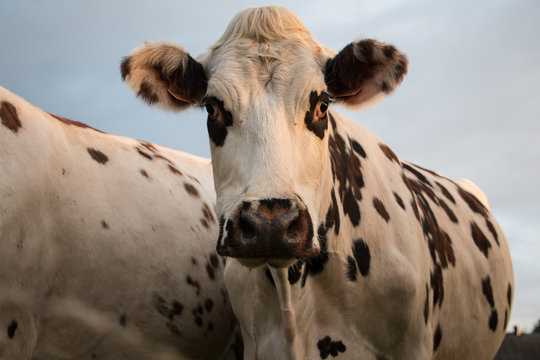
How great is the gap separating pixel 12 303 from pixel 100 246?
28.9 inches

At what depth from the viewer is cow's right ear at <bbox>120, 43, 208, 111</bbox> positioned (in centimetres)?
419

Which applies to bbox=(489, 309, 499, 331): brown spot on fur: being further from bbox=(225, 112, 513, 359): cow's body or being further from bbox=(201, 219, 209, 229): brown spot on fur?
bbox=(201, 219, 209, 229): brown spot on fur

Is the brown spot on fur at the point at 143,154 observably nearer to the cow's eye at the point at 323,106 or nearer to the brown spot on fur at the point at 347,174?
the brown spot on fur at the point at 347,174

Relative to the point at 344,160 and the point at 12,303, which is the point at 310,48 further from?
the point at 12,303

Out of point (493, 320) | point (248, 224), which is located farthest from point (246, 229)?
point (493, 320)

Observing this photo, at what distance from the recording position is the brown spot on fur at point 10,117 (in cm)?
450

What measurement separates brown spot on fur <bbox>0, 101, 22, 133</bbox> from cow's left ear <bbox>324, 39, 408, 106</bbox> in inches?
84.0

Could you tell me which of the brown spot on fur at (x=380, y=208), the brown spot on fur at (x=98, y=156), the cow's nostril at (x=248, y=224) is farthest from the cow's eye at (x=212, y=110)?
the brown spot on fur at (x=98, y=156)

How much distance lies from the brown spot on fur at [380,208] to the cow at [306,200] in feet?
0.07

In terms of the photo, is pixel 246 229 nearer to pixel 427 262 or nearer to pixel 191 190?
pixel 427 262

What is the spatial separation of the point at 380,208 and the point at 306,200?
117cm

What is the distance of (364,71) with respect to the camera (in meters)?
4.21

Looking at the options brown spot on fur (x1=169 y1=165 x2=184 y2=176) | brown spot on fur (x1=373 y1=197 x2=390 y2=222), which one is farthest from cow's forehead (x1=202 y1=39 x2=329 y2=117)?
brown spot on fur (x1=169 y1=165 x2=184 y2=176)

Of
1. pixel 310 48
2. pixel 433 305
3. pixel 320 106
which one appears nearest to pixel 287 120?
pixel 320 106
